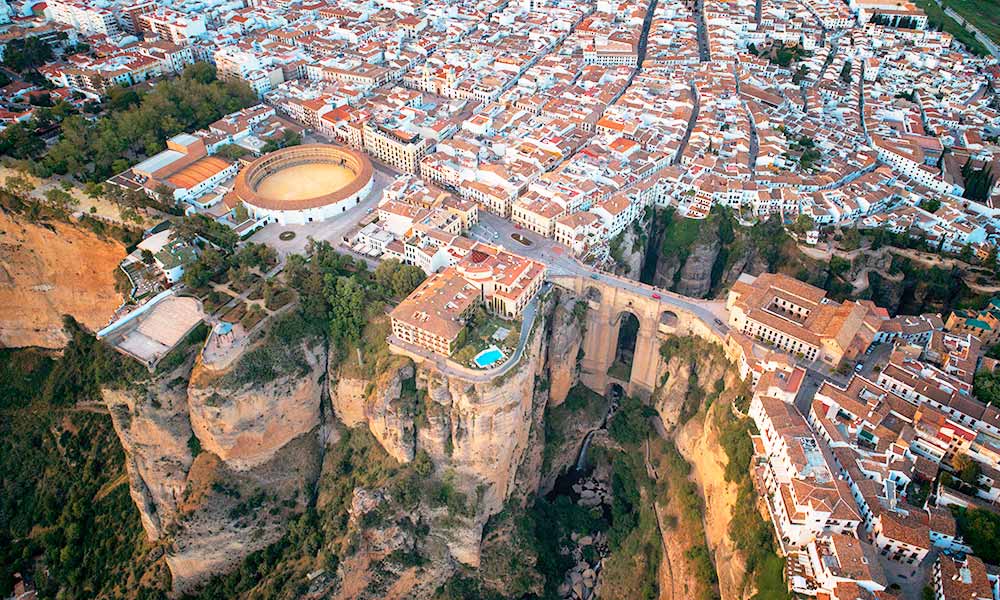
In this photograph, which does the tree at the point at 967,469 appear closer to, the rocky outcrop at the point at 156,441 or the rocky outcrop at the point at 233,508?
the rocky outcrop at the point at 233,508

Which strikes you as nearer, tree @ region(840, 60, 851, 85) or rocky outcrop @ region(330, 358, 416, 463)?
rocky outcrop @ region(330, 358, 416, 463)

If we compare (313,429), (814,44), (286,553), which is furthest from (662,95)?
(286,553)

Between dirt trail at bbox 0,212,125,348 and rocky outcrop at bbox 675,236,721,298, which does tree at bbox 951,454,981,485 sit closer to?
rocky outcrop at bbox 675,236,721,298

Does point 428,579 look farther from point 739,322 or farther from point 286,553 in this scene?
→ point 739,322

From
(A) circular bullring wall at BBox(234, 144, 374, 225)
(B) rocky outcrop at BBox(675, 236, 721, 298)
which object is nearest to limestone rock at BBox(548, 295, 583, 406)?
(B) rocky outcrop at BBox(675, 236, 721, 298)

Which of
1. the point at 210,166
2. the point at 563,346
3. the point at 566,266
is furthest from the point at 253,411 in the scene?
the point at 210,166

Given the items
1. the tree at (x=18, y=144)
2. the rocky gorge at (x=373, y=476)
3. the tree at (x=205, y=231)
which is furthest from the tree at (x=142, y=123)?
the rocky gorge at (x=373, y=476)
